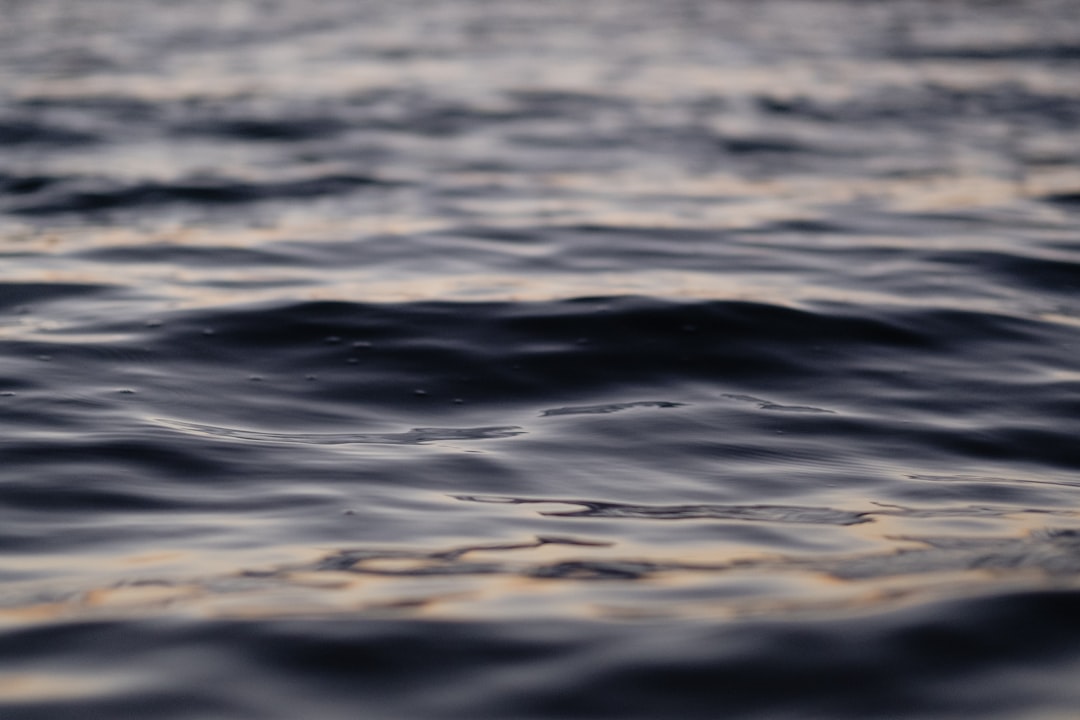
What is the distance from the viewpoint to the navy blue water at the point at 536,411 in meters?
2.24

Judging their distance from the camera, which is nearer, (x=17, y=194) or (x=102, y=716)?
(x=102, y=716)

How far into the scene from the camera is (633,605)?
2461mm

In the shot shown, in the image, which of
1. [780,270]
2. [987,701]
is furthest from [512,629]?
[780,270]

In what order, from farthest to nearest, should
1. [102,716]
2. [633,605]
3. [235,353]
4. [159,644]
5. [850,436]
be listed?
[235,353]
[850,436]
[633,605]
[159,644]
[102,716]

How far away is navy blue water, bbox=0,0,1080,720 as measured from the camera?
88.0 inches

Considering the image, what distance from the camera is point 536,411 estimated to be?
12.6 ft

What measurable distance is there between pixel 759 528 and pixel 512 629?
0.80 meters

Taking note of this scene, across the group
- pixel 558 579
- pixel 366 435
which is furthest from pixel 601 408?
pixel 558 579

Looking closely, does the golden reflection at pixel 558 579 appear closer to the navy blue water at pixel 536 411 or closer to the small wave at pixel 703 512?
the navy blue water at pixel 536 411

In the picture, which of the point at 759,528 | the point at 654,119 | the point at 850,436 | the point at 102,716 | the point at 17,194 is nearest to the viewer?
the point at 102,716

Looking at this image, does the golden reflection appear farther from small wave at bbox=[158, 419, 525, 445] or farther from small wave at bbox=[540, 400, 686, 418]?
small wave at bbox=[540, 400, 686, 418]

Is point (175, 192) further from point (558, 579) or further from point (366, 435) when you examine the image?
point (558, 579)

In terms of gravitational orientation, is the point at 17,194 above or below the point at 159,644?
above

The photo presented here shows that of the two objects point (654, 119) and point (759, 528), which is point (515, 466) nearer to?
point (759, 528)
